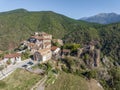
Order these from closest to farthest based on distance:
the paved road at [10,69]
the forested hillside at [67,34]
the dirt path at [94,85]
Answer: the paved road at [10,69] < the dirt path at [94,85] < the forested hillside at [67,34]

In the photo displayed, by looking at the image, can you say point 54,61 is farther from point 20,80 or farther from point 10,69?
point 20,80

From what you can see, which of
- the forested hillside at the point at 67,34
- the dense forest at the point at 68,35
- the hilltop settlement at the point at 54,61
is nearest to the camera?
the hilltop settlement at the point at 54,61

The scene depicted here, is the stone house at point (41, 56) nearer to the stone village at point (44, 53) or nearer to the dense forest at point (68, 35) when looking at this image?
the stone village at point (44, 53)

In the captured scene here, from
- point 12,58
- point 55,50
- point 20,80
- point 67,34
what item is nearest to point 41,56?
point 12,58

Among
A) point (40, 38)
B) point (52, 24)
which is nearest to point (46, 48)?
point (40, 38)

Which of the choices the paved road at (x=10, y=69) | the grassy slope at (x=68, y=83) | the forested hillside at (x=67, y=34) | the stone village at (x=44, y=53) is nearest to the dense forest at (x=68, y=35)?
the forested hillside at (x=67, y=34)

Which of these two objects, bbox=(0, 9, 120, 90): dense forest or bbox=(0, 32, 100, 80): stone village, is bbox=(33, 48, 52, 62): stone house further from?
bbox=(0, 9, 120, 90): dense forest
